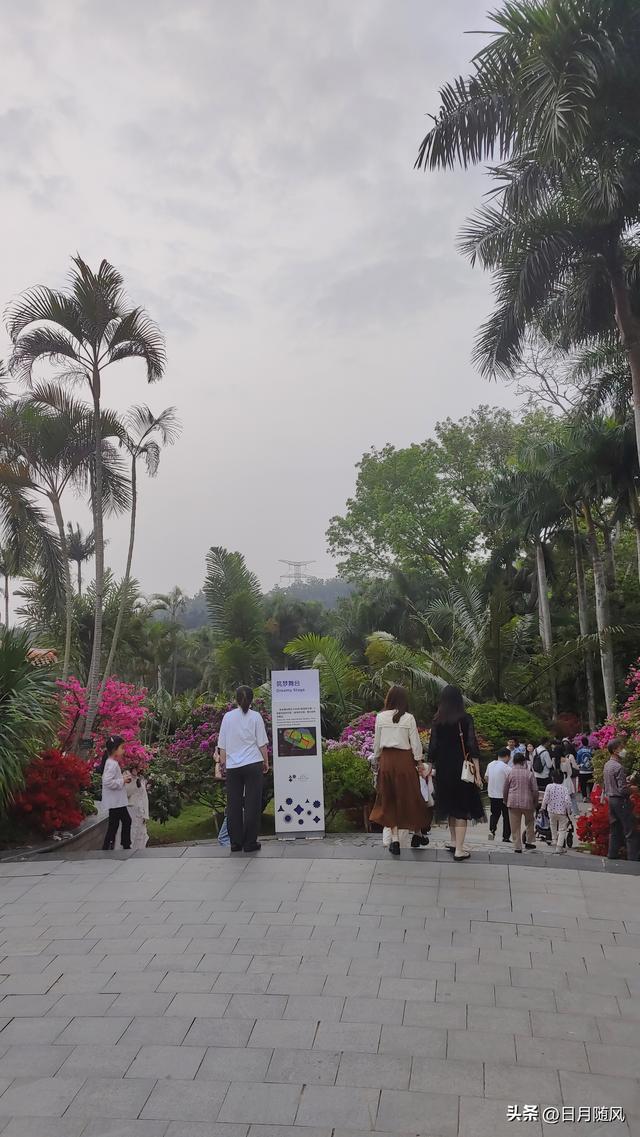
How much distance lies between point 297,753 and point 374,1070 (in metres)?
6.93

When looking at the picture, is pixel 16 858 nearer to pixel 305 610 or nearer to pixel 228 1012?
pixel 228 1012

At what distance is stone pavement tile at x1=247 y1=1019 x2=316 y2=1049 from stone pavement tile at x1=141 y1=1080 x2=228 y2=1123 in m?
0.41

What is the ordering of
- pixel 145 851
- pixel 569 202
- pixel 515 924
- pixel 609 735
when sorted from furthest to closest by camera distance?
pixel 569 202 → pixel 609 735 → pixel 145 851 → pixel 515 924

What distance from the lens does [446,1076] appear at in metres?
4.12

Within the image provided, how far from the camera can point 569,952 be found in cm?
556

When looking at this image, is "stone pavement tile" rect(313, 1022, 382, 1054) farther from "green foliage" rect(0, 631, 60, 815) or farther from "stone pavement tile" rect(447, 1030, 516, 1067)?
"green foliage" rect(0, 631, 60, 815)

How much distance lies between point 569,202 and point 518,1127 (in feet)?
54.8

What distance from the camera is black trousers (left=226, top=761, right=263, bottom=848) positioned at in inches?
320

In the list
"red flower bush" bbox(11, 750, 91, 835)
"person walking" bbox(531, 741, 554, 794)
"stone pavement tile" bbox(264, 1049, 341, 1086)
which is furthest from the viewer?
"person walking" bbox(531, 741, 554, 794)

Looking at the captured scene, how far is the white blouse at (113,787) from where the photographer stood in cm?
920

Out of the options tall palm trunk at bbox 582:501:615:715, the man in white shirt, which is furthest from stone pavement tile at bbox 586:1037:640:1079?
tall palm trunk at bbox 582:501:615:715

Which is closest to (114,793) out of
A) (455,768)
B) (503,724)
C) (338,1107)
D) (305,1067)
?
(455,768)

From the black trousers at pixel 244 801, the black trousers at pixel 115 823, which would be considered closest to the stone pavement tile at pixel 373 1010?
the black trousers at pixel 244 801

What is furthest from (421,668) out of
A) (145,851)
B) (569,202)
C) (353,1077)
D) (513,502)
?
(353,1077)
